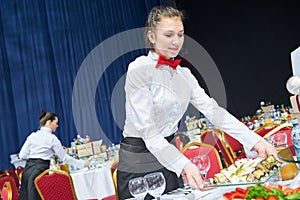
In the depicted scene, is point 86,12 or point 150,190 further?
point 86,12

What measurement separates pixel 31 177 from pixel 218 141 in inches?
76.4

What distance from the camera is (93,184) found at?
14.5 ft

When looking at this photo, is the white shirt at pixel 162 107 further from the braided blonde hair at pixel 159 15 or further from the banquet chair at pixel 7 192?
the banquet chair at pixel 7 192

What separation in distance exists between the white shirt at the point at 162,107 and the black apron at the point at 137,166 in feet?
0.15

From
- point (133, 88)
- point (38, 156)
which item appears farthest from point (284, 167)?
point (38, 156)

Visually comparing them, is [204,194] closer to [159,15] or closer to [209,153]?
[159,15]

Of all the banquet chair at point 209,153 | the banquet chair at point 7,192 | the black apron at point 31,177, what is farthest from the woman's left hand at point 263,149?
the black apron at point 31,177

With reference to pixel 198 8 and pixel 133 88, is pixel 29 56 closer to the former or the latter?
pixel 198 8

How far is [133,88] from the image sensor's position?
1.79 meters

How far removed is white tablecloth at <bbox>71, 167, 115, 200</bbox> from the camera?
436 cm

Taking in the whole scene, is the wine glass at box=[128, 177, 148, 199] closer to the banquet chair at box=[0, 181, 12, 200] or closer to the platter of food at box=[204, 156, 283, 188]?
the platter of food at box=[204, 156, 283, 188]

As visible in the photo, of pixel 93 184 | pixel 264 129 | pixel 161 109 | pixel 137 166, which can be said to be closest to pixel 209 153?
pixel 137 166

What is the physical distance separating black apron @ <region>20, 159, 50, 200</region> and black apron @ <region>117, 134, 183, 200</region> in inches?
106

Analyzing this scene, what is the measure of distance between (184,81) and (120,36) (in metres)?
7.24
